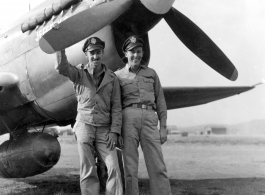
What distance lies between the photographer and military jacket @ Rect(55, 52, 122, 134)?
3276mm

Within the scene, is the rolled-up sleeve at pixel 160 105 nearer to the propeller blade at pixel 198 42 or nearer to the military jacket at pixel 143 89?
the military jacket at pixel 143 89

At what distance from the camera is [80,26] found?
3.76m

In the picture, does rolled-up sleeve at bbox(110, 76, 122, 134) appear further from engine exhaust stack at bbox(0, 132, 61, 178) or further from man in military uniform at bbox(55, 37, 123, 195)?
engine exhaust stack at bbox(0, 132, 61, 178)

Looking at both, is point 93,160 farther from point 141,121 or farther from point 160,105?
point 160,105

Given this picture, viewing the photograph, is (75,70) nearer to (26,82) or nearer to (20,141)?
(26,82)

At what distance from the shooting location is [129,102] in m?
3.51

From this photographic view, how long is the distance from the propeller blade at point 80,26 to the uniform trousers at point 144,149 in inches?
38.9

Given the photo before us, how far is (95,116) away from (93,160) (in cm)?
43

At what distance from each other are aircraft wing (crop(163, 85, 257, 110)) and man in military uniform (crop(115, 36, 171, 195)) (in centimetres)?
346

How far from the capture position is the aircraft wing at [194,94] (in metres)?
7.24

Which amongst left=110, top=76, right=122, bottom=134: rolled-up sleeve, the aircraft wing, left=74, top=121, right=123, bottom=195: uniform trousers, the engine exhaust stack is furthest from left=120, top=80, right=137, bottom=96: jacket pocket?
the aircraft wing

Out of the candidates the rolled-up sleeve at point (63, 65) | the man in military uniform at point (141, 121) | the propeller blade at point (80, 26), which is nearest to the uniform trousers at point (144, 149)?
the man in military uniform at point (141, 121)

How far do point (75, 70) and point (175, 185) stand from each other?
159 inches

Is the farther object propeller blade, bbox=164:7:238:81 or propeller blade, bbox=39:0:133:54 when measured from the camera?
propeller blade, bbox=164:7:238:81
